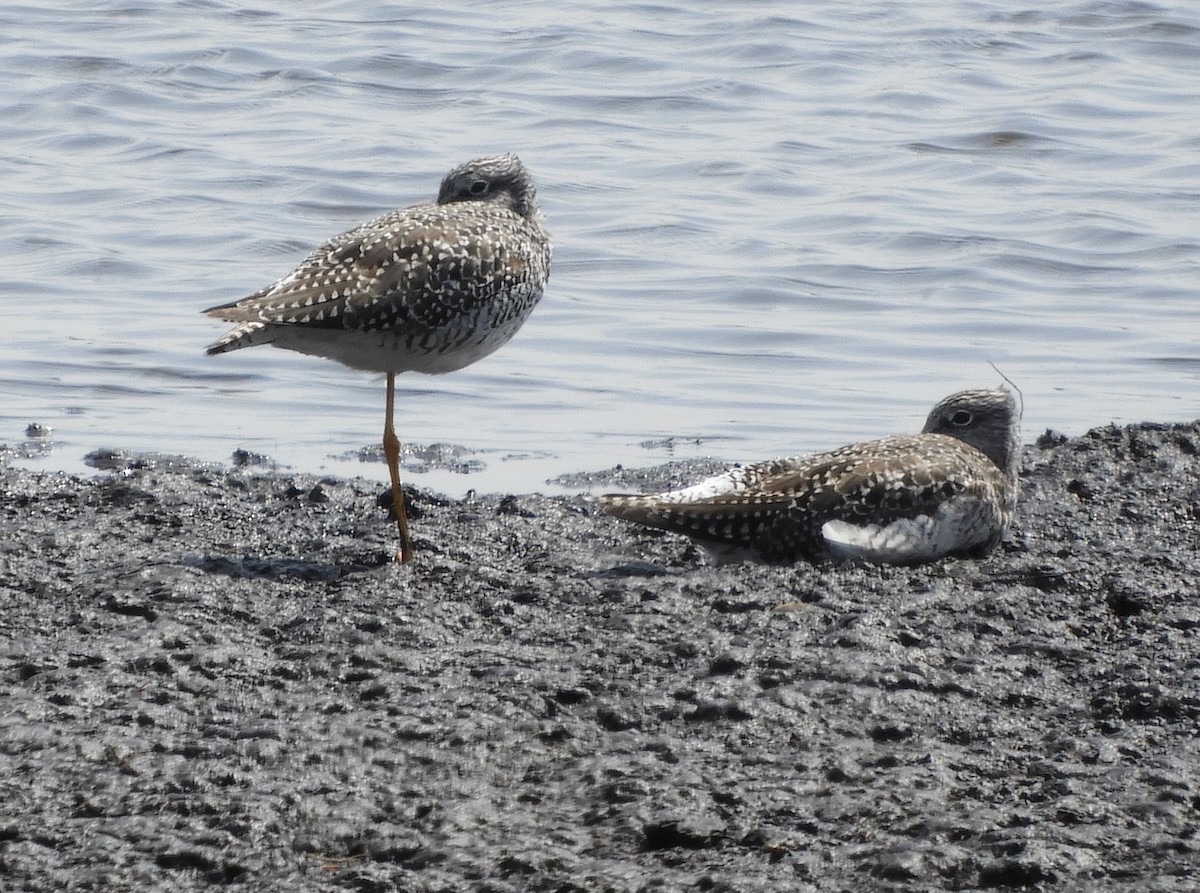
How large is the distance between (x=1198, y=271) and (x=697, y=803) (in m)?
9.59

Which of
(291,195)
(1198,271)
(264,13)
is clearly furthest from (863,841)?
(264,13)

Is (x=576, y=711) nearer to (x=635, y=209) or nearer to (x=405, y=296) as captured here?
(x=405, y=296)

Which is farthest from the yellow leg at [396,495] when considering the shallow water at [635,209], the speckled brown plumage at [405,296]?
the shallow water at [635,209]

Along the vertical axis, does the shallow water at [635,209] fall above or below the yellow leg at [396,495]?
above

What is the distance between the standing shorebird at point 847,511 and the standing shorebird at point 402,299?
0.95m

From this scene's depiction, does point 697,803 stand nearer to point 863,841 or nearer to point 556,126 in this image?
point 863,841

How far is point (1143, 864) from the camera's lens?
378cm

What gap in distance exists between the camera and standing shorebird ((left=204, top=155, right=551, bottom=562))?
6.33 meters

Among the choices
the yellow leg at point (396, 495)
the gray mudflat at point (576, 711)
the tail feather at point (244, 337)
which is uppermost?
the tail feather at point (244, 337)

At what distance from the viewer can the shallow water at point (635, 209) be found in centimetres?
953

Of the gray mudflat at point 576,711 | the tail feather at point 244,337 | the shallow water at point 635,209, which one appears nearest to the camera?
the gray mudflat at point 576,711

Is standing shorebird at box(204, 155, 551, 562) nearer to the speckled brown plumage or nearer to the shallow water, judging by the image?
the speckled brown plumage

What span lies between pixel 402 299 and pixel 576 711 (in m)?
2.30

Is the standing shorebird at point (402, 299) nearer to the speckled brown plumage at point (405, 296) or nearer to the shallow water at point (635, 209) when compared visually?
the speckled brown plumage at point (405, 296)
